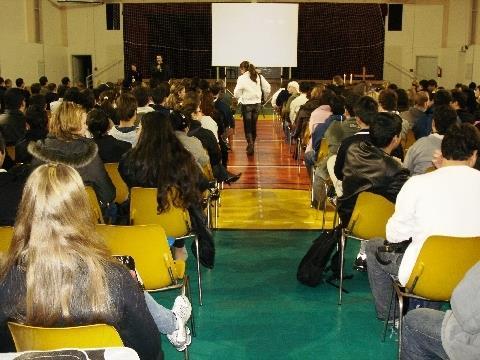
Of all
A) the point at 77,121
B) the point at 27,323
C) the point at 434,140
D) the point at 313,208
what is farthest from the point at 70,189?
the point at 313,208

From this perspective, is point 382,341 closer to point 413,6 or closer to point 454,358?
point 454,358

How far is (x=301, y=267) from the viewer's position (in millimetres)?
4805

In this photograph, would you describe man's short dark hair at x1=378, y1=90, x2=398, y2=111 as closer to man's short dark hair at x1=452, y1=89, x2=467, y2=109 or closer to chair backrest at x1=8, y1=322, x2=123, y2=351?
man's short dark hair at x1=452, y1=89, x2=467, y2=109

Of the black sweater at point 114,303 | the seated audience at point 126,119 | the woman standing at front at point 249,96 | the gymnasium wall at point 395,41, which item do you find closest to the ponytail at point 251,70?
the woman standing at front at point 249,96

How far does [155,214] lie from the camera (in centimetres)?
421

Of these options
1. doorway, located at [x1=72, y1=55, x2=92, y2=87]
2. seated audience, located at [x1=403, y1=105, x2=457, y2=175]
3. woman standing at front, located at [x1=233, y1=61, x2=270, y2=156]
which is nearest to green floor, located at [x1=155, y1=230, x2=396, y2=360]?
seated audience, located at [x1=403, y1=105, x2=457, y2=175]

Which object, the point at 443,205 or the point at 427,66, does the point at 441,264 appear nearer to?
the point at 443,205

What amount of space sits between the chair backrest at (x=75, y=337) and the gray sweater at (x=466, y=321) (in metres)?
1.14

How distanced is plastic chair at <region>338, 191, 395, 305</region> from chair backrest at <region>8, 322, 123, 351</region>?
2.44 m

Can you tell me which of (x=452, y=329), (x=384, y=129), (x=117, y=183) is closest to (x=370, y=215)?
(x=384, y=129)

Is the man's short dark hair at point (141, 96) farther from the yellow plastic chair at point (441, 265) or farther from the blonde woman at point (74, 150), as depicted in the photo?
the yellow plastic chair at point (441, 265)

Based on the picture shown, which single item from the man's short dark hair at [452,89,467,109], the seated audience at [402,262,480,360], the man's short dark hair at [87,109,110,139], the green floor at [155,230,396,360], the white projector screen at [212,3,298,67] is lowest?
the green floor at [155,230,396,360]

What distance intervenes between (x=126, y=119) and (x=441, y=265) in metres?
3.35

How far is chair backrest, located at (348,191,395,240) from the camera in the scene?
13.4 ft
